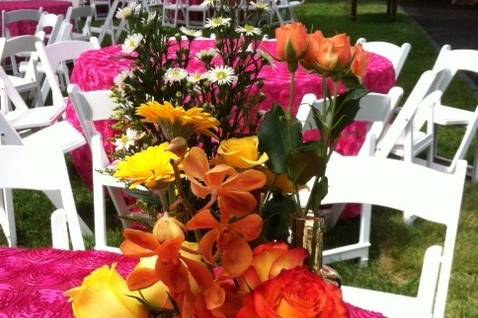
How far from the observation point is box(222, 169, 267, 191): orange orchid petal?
750 mm

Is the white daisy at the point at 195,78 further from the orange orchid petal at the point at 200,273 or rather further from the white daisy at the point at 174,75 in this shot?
the orange orchid petal at the point at 200,273

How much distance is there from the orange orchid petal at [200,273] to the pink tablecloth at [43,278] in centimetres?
53

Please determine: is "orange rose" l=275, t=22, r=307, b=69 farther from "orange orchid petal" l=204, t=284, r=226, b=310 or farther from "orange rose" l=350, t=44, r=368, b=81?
"orange orchid petal" l=204, t=284, r=226, b=310

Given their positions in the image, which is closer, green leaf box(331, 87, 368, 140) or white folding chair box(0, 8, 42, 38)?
green leaf box(331, 87, 368, 140)

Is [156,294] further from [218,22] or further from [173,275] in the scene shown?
[218,22]

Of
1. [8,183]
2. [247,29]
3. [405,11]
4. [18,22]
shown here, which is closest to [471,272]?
[8,183]

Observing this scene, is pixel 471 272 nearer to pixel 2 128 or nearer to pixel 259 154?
pixel 2 128

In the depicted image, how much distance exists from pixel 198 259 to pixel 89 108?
251 cm

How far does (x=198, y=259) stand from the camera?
766mm

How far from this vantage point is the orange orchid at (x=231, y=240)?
0.75 meters

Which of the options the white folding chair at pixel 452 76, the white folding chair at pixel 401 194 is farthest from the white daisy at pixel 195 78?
the white folding chair at pixel 452 76

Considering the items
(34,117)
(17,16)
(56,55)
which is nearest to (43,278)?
(34,117)

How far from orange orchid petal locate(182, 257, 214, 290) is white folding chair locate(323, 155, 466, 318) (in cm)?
107

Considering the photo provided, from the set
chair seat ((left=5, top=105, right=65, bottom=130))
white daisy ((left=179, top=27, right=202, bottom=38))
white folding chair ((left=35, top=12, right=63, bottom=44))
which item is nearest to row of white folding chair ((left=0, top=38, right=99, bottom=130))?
chair seat ((left=5, top=105, right=65, bottom=130))
